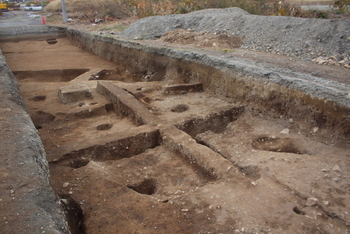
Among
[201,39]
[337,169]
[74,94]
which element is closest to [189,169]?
[337,169]

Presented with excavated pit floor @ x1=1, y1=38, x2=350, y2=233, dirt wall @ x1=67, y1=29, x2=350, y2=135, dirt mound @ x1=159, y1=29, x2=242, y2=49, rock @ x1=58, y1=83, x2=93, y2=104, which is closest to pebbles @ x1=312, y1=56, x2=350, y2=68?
dirt wall @ x1=67, y1=29, x2=350, y2=135

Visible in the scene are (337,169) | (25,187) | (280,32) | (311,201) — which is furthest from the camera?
(280,32)

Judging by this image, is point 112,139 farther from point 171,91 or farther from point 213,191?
point 171,91

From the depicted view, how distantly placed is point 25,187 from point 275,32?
6.16 meters

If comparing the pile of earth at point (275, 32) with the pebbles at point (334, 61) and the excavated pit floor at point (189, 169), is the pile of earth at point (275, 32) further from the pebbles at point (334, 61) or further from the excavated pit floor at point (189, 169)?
the excavated pit floor at point (189, 169)

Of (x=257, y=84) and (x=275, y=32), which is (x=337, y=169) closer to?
(x=257, y=84)

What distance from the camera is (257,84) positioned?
4.57 metres

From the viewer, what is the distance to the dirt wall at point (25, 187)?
164 cm

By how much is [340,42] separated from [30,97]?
20.5ft

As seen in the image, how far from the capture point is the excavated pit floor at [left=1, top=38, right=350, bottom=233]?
96.1 inches

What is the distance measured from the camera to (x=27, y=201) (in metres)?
1.80

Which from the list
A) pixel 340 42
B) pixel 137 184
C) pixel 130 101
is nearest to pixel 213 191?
pixel 137 184

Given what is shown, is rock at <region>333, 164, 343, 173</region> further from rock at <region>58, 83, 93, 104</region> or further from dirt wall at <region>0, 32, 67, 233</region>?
rock at <region>58, 83, 93, 104</region>

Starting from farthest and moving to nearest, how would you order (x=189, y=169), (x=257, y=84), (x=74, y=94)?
(x=74, y=94), (x=257, y=84), (x=189, y=169)
